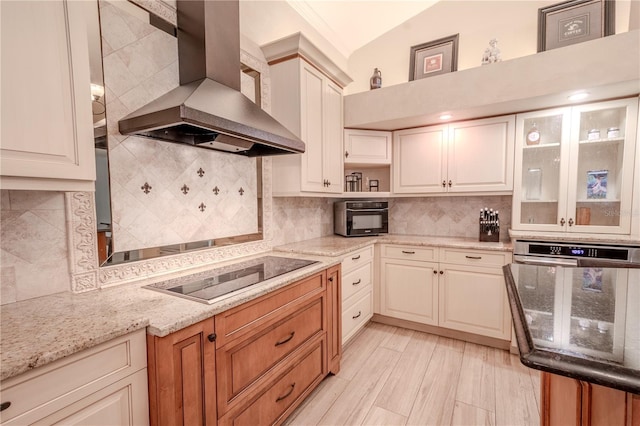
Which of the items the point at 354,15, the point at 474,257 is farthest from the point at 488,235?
the point at 354,15

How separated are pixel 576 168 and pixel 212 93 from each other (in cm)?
282

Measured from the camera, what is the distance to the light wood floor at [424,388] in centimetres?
171

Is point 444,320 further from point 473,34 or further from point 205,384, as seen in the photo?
point 473,34

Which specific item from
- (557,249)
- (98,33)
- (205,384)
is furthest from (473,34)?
(205,384)

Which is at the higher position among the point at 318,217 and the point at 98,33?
the point at 98,33

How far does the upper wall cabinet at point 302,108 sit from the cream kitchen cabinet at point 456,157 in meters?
0.93

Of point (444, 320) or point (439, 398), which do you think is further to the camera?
point (444, 320)

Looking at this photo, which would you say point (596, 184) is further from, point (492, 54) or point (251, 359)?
point (251, 359)

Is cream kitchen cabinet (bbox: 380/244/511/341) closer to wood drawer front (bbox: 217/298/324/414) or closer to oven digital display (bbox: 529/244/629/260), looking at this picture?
oven digital display (bbox: 529/244/629/260)

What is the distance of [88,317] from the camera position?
990mm

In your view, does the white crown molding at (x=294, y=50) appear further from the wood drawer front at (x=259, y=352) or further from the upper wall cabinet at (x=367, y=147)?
the wood drawer front at (x=259, y=352)

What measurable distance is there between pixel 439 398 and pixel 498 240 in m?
1.57

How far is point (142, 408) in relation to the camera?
979 mm

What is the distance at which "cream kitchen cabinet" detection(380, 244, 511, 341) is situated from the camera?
96.0 inches
